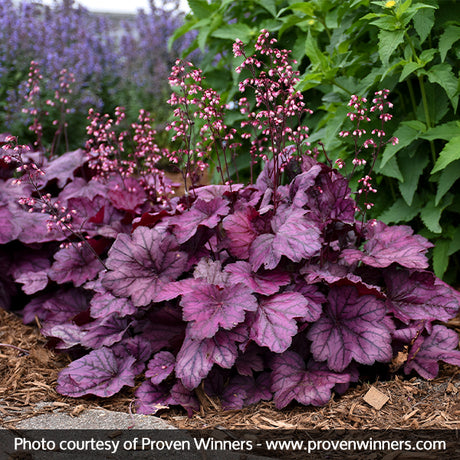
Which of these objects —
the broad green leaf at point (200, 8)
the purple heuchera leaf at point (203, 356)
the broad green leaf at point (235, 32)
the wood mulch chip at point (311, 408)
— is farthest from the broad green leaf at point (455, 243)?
the broad green leaf at point (200, 8)

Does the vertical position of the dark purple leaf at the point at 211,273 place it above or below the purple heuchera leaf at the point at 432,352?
above

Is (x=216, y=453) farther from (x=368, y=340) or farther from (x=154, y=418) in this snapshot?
(x=368, y=340)

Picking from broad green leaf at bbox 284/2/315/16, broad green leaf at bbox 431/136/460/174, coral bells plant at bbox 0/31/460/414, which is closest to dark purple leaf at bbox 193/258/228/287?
coral bells plant at bbox 0/31/460/414

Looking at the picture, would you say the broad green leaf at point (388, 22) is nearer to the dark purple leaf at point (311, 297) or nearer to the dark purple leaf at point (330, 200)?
the dark purple leaf at point (330, 200)

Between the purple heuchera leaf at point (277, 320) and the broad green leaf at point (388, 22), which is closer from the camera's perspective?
the purple heuchera leaf at point (277, 320)

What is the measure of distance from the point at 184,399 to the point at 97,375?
1.32 ft

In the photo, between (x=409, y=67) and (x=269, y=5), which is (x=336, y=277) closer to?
(x=409, y=67)

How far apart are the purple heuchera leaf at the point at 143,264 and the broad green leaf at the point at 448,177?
1295mm

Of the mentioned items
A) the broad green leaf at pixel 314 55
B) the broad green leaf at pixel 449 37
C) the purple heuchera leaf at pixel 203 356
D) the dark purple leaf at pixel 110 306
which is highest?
the broad green leaf at pixel 449 37

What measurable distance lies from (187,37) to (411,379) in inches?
255

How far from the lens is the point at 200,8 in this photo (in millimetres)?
3855

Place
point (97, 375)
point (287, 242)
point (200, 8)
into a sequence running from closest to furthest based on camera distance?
point (287, 242), point (97, 375), point (200, 8)

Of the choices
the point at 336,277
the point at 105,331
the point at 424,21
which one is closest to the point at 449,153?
the point at 424,21

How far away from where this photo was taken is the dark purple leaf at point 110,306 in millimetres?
2389
